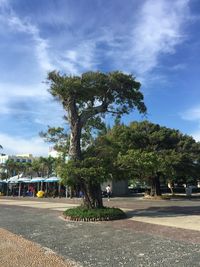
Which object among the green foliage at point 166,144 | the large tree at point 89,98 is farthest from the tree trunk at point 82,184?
the green foliage at point 166,144

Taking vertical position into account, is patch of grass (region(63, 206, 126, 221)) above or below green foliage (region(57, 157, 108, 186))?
below

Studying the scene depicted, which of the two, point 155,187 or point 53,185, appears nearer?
point 155,187

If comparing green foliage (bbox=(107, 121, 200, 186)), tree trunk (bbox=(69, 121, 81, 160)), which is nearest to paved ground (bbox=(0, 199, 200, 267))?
tree trunk (bbox=(69, 121, 81, 160))

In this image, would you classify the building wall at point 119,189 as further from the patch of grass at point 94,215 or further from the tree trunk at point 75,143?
the patch of grass at point 94,215

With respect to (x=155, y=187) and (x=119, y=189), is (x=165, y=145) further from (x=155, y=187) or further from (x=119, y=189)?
(x=119, y=189)

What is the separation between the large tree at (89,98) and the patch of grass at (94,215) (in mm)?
1254

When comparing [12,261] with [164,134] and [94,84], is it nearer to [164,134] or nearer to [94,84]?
[94,84]

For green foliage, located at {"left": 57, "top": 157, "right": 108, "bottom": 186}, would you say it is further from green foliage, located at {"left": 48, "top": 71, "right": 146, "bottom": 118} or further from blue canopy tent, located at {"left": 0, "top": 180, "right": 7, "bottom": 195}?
blue canopy tent, located at {"left": 0, "top": 180, "right": 7, "bottom": 195}

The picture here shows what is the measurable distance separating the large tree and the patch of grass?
4.11ft

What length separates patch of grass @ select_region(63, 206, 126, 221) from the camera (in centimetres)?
1673

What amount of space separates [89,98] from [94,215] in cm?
626

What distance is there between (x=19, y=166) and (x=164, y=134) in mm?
51679

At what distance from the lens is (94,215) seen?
1681 cm

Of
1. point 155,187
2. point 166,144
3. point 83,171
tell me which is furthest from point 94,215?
point 155,187
